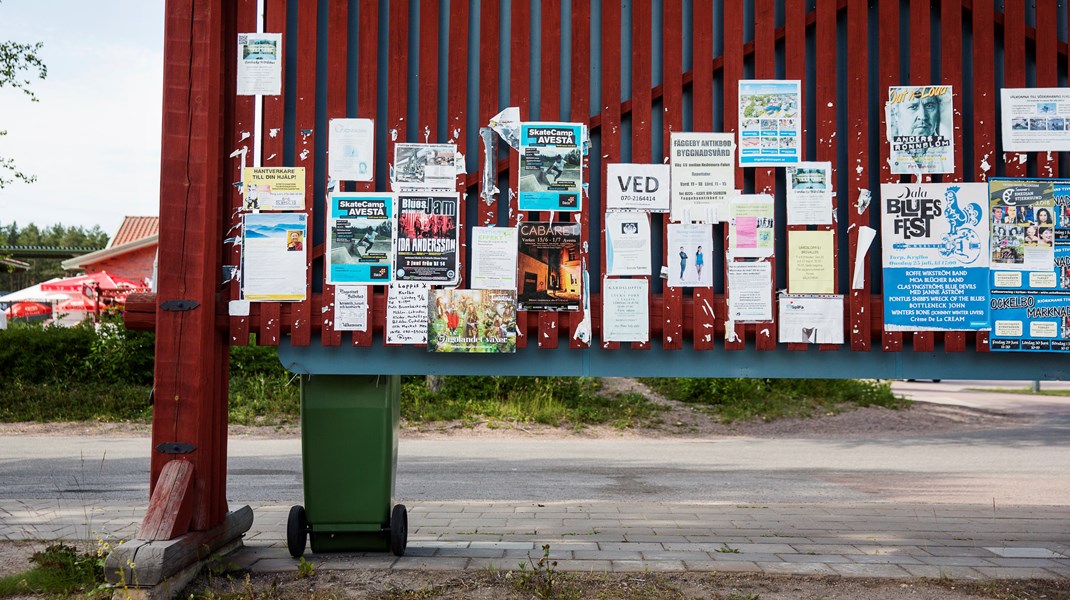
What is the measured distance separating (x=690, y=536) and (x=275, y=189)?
3410mm

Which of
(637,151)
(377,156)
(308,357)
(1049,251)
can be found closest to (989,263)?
(1049,251)

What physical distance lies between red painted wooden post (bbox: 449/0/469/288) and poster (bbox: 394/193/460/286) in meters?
0.04

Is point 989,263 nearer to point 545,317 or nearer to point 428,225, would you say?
point 545,317

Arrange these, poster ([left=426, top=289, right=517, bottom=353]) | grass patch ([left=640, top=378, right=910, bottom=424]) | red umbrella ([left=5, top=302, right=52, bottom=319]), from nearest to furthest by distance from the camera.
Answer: poster ([left=426, top=289, right=517, bottom=353]), grass patch ([left=640, top=378, right=910, bottom=424]), red umbrella ([left=5, top=302, right=52, bottom=319])

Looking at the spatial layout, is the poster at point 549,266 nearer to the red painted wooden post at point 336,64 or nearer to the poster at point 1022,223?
the red painted wooden post at point 336,64

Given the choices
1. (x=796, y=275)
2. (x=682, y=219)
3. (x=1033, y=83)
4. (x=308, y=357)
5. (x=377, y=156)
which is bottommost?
(x=308, y=357)

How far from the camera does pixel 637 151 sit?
461 centimetres

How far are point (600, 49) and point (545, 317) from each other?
60.3 inches

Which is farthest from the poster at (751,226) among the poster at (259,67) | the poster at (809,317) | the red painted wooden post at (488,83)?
the poster at (259,67)

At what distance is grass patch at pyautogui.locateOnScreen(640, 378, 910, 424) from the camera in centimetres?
1475

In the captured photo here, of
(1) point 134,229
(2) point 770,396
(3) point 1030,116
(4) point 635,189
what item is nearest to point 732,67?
(4) point 635,189

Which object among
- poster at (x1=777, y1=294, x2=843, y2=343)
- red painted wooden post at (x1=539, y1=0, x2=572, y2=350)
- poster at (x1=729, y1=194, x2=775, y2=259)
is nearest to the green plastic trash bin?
red painted wooden post at (x1=539, y1=0, x2=572, y2=350)

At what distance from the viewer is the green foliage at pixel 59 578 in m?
4.11

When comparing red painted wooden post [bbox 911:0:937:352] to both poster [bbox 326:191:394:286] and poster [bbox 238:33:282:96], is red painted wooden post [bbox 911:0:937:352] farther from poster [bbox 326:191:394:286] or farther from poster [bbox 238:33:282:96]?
poster [bbox 238:33:282:96]
